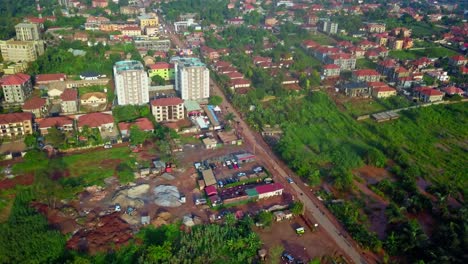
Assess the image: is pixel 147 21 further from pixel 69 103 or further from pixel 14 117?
pixel 14 117

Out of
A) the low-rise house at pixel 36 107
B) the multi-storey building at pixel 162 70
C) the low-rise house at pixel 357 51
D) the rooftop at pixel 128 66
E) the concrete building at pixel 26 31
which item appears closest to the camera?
the low-rise house at pixel 36 107

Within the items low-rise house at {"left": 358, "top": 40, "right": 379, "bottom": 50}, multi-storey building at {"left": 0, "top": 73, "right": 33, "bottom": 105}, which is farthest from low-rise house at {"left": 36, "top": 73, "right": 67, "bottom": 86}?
low-rise house at {"left": 358, "top": 40, "right": 379, "bottom": 50}

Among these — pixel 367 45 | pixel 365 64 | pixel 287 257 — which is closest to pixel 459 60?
pixel 365 64

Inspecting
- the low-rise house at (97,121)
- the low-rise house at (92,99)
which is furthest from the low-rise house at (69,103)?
the low-rise house at (97,121)

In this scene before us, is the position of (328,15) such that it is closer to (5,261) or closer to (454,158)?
(454,158)

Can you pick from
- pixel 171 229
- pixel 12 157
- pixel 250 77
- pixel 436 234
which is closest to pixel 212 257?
pixel 171 229

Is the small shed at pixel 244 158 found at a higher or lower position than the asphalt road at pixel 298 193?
higher

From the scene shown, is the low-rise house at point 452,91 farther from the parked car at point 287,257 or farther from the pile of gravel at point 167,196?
the pile of gravel at point 167,196

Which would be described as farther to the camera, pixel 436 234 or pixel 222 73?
pixel 222 73
